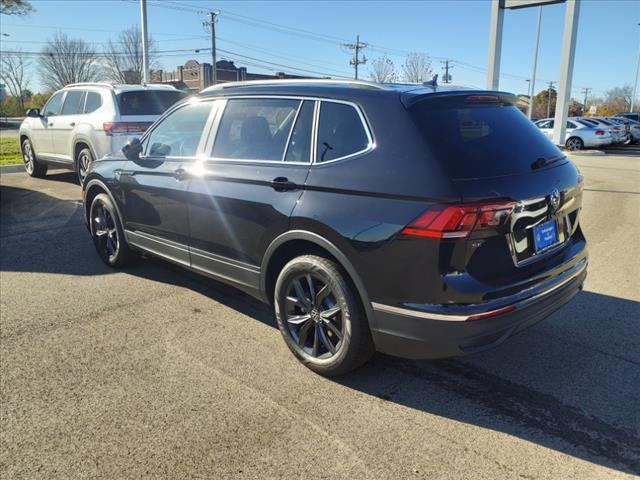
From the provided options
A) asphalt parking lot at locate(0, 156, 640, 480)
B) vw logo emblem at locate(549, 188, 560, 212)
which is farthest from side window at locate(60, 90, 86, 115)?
vw logo emblem at locate(549, 188, 560, 212)

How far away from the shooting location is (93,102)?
30.4 feet

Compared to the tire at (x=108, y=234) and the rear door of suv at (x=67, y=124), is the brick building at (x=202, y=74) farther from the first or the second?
the tire at (x=108, y=234)

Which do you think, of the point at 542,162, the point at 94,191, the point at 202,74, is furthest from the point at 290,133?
the point at 202,74

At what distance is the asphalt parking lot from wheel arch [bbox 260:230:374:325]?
523mm

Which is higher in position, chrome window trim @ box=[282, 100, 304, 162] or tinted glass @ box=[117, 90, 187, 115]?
tinted glass @ box=[117, 90, 187, 115]

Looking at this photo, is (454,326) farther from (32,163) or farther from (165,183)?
(32,163)

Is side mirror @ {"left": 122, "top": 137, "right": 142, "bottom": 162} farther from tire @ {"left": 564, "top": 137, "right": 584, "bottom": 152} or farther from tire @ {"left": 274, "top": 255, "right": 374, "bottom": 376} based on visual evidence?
tire @ {"left": 564, "top": 137, "right": 584, "bottom": 152}

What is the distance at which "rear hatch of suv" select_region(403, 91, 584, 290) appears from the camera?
2.72 metres

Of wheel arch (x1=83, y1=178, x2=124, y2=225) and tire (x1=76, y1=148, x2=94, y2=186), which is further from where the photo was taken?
tire (x1=76, y1=148, x2=94, y2=186)

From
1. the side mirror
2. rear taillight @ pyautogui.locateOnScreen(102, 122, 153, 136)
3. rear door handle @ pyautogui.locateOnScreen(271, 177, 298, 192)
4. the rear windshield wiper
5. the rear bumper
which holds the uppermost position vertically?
rear taillight @ pyautogui.locateOnScreen(102, 122, 153, 136)

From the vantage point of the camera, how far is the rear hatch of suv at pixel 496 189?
8.93 feet

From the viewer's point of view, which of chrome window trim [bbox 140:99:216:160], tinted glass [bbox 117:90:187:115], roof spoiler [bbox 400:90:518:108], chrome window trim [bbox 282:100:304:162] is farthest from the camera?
tinted glass [bbox 117:90:187:115]

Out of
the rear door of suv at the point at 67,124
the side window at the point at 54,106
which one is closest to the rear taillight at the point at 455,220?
the rear door of suv at the point at 67,124

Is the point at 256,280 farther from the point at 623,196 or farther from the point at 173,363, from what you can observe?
the point at 623,196
